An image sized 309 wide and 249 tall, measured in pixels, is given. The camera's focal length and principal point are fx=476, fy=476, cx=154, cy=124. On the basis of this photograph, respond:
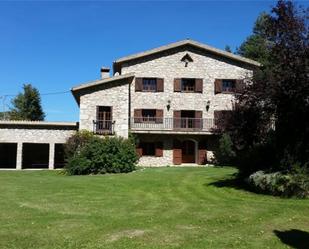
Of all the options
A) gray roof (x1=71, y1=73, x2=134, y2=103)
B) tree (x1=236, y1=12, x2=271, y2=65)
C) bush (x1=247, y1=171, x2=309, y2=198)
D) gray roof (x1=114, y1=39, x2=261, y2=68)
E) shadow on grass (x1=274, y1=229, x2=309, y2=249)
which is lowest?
shadow on grass (x1=274, y1=229, x2=309, y2=249)

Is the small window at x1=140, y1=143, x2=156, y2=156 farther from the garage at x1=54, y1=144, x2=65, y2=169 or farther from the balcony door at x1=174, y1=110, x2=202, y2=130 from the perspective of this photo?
the garage at x1=54, y1=144, x2=65, y2=169

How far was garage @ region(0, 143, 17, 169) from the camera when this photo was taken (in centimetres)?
3844

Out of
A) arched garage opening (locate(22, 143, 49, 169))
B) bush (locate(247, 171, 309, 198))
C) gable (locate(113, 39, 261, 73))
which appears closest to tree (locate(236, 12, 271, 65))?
gable (locate(113, 39, 261, 73))

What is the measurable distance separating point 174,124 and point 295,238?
1051 inches

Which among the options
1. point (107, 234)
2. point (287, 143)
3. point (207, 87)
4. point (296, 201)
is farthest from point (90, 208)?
point (207, 87)

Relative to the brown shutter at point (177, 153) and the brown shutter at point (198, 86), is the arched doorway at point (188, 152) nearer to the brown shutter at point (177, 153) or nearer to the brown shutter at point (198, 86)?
the brown shutter at point (177, 153)

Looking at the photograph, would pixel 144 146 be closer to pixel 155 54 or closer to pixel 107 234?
pixel 155 54

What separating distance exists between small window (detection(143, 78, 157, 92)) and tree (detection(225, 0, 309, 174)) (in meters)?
18.6

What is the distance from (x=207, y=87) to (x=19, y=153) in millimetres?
15167

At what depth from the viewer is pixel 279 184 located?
15922 millimetres

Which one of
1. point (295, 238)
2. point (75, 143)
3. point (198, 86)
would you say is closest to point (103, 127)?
point (75, 143)

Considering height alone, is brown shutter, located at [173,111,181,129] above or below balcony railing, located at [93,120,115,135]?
above

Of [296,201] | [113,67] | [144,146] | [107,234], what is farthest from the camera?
[113,67]

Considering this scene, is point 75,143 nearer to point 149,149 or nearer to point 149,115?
point 149,149
